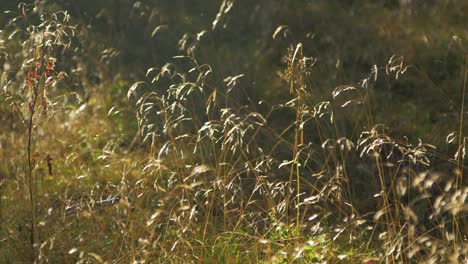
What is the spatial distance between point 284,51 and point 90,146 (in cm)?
139

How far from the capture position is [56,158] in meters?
4.93

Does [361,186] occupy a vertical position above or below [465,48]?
below

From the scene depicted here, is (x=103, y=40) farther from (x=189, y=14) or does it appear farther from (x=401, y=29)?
(x=401, y=29)

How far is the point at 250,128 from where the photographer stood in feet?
16.6

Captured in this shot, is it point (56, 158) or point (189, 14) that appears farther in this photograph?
point (189, 14)

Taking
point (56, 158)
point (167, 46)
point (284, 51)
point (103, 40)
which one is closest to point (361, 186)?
point (284, 51)

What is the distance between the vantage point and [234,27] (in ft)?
20.2

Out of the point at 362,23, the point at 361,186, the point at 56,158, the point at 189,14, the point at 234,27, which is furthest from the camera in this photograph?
the point at 189,14

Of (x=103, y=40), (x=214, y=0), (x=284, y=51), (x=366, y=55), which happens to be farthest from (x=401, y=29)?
(x=103, y=40)

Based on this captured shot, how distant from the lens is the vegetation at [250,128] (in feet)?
11.5

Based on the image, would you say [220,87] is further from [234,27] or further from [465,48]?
[465,48]

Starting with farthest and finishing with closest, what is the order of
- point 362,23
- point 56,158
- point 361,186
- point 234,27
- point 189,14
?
point 189,14, point 234,27, point 362,23, point 56,158, point 361,186

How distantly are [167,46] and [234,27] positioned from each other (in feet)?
1.88

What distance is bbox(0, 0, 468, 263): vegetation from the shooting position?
351cm
